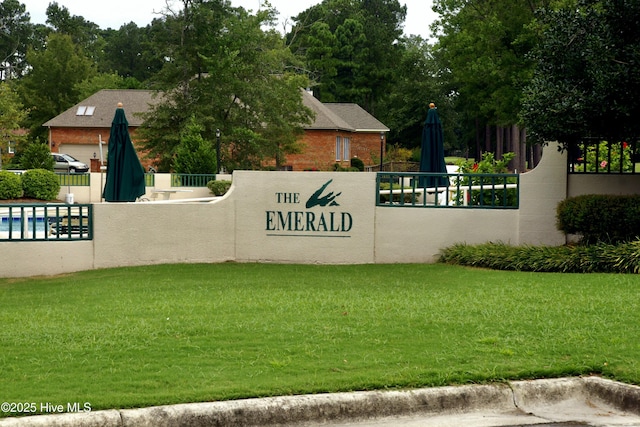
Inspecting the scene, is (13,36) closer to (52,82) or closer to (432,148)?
(52,82)

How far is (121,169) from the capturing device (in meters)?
17.4

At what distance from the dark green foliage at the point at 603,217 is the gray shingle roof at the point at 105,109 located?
45.9 meters

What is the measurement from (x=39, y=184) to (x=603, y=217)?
2741 centimetres

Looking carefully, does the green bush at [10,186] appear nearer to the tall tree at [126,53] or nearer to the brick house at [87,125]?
the brick house at [87,125]

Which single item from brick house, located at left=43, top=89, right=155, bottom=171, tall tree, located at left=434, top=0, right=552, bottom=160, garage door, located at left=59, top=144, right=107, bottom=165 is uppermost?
tall tree, located at left=434, top=0, right=552, bottom=160

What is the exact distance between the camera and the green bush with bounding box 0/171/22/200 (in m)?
36.3

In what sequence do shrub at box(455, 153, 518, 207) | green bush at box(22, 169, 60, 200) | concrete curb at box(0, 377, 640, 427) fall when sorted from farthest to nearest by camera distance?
green bush at box(22, 169, 60, 200)
shrub at box(455, 153, 518, 207)
concrete curb at box(0, 377, 640, 427)

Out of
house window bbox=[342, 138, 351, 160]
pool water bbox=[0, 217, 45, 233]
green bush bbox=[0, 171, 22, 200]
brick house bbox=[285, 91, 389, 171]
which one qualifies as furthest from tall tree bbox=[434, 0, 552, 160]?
pool water bbox=[0, 217, 45, 233]

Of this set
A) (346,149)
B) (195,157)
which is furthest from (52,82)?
(195,157)

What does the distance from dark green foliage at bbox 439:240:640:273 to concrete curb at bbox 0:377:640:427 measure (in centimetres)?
684

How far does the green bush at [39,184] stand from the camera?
121 ft

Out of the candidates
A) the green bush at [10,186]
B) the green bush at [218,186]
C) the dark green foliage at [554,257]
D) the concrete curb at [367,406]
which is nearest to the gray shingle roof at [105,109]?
the green bush at [10,186]

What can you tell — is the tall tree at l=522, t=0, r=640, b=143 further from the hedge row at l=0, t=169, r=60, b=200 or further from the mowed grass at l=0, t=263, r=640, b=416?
the hedge row at l=0, t=169, r=60, b=200

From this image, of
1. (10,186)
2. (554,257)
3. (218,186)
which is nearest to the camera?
(554,257)
